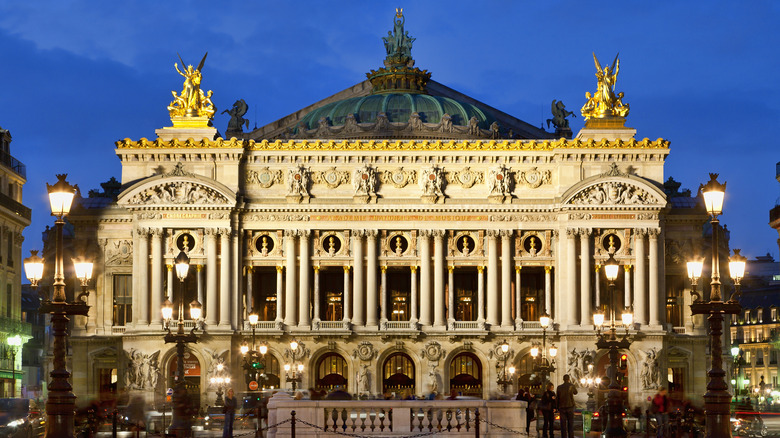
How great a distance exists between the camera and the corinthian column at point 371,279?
3563 inches

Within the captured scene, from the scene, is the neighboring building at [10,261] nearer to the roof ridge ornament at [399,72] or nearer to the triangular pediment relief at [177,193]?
the triangular pediment relief at [177,193]

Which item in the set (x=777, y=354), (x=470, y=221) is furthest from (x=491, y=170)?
(x=777, y=354)

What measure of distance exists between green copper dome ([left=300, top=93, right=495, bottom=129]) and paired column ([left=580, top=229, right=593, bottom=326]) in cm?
1699

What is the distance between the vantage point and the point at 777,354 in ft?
449

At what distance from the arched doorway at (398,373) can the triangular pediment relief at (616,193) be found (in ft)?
47.3

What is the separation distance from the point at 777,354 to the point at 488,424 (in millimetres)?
94124

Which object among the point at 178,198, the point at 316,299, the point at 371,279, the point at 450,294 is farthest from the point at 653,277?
the point at 178,198

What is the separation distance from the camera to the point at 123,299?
92625 millimetres

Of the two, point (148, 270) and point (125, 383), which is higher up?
point (148, 270)

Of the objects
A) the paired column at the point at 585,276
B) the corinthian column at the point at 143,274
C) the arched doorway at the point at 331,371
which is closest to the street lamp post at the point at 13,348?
the corinthian column at the point at 143,274

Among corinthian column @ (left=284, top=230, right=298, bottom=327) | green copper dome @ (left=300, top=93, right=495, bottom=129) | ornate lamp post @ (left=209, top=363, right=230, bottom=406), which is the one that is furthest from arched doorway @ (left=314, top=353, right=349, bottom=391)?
green copper dome @ (left=300, top=93, right=495, bottom=129)

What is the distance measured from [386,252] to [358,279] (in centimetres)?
257

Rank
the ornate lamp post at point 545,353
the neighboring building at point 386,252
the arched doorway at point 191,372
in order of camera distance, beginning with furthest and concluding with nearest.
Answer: the neighboring building at point 386,252 → the arched doorway at point 191,372 → the ornate lamp post at point 545,353

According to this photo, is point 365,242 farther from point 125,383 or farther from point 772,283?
point 772,283
